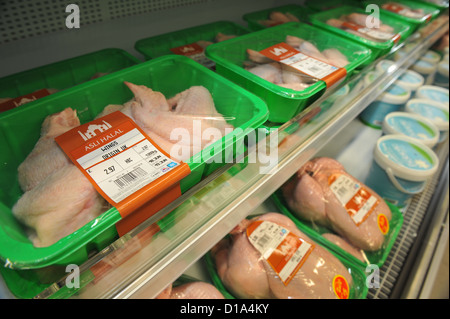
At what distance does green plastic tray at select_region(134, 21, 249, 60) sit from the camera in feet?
3.77

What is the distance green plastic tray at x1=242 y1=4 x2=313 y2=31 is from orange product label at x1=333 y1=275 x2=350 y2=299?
3.85ft

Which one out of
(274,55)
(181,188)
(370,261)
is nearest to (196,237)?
(181,188)

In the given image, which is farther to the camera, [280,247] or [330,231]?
[330,231]

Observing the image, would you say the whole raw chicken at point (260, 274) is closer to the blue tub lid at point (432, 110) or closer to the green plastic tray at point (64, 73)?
the green plastic tray at point (64, 73)

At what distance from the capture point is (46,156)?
2.14ft

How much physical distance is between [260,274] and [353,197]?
0.59 metres

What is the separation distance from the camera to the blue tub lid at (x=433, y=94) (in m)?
2.03

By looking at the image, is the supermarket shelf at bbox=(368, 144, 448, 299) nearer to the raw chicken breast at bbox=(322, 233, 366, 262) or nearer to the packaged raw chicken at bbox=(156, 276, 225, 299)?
the raw chicken breast at bbox=(322, 233, 366, 262)

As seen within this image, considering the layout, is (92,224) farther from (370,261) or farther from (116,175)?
(370,261)

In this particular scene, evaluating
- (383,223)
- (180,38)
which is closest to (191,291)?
(383,223)

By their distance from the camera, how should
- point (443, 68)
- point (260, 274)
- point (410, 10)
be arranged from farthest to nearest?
point (443, 68)
point (410, 10)
point (260, 274)

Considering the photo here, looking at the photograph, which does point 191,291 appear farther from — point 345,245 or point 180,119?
point 345,245

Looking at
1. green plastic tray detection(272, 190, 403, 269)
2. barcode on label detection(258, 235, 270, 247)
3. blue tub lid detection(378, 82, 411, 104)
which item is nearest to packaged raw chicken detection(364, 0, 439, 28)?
blue tub lid detection(378, 82, 411, 104)
